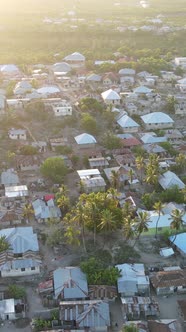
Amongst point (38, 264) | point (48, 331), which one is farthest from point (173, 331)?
point (38, 264)

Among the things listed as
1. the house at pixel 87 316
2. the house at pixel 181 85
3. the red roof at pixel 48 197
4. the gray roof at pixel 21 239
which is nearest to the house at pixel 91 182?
the red roof at pixel 48 197

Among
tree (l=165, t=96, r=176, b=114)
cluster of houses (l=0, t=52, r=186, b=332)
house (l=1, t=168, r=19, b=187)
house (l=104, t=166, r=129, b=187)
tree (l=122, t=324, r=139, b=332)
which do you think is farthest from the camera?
tree (l=165, t=96, r=176, b=114)

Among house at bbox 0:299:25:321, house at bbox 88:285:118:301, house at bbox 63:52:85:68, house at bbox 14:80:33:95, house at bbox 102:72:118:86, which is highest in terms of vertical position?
house at bbox 63:52:85:68

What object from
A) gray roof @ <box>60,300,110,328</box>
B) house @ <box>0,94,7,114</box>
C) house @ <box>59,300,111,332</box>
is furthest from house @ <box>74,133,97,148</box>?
house @ <box>59,300,111,332</box>

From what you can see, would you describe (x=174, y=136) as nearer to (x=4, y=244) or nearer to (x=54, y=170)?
(x=54, y=170)

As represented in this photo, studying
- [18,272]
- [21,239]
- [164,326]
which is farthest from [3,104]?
[164,326]

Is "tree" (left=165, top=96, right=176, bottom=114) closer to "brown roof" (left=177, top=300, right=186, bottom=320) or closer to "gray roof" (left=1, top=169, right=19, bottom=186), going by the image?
"gray roof" (left=1, top=169, right=19, bottom=186)

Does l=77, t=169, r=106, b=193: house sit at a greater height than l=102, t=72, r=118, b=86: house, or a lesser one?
lesser
